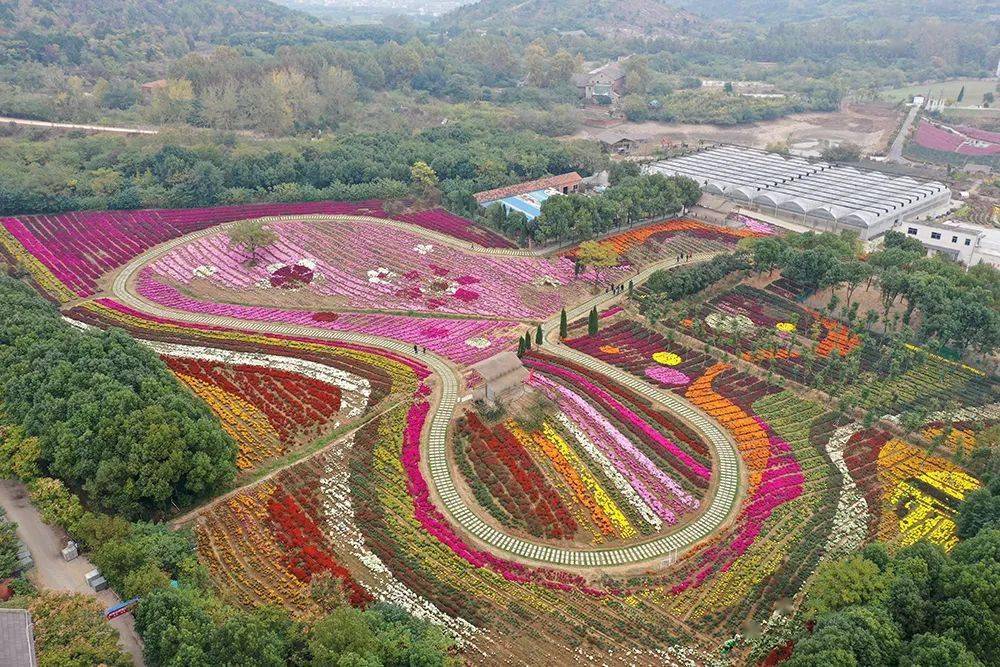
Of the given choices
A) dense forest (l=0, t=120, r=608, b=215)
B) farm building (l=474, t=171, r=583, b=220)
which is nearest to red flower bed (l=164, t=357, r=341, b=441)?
farm building (l=474, t=171, r=583, b=220)

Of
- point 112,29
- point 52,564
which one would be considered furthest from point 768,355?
point 112,29

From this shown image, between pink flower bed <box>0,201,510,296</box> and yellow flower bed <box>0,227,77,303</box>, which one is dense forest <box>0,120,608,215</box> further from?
yellow flower bed <box>0,227,77,303</box>

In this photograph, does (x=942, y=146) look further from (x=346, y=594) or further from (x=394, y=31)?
(x=394, y=31)

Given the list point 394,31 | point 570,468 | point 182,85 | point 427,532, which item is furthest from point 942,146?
point 394,31

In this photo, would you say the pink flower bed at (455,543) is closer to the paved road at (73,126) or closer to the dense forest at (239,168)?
the dense forest at (239,168)

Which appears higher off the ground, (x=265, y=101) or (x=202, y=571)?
(x=265, y=101)

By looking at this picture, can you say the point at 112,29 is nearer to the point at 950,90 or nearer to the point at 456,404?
the point at 456,404
